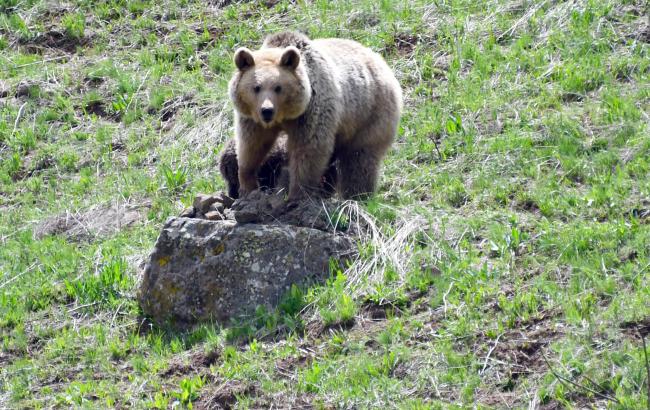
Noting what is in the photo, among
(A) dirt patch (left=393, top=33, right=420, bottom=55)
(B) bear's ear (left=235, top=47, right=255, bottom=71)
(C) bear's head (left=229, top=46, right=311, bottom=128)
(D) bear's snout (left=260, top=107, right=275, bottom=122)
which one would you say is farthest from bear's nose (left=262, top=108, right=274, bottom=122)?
(A) dirt patch (left=393, top=33, right=420, bottom=55)

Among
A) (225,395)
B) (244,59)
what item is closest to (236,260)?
(225,395)

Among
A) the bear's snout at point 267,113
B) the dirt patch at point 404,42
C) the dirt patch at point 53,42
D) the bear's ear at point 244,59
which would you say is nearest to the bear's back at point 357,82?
the bear's ear at point 244,59

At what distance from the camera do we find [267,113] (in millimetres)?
7730

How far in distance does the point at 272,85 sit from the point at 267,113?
339mm

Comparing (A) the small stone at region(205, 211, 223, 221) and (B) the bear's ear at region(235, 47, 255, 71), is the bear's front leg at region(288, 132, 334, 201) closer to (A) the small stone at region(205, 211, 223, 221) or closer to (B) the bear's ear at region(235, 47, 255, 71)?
(A) the small stone at region(205, 211, 223, 221)

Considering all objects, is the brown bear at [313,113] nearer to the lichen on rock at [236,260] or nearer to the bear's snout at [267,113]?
the bear's snout at [267,113]

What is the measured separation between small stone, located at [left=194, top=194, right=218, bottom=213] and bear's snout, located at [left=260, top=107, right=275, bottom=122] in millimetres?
908

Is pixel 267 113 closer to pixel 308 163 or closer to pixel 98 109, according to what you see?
pixel 308 163

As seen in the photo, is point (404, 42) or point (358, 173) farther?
point (404, 42)

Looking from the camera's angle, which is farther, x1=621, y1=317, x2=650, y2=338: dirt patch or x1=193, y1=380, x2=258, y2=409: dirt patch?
x1=193, y1=380, x2=258, y2=409: dirt patch

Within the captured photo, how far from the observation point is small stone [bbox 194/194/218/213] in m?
8.24

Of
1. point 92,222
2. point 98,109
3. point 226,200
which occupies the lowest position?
point 92,222

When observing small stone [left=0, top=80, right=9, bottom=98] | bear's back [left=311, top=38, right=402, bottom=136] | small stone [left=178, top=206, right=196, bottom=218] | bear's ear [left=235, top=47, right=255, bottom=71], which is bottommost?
small stone [left=0, top=80, right=9, bottom=98]

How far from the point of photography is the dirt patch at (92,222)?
9.59 meters
